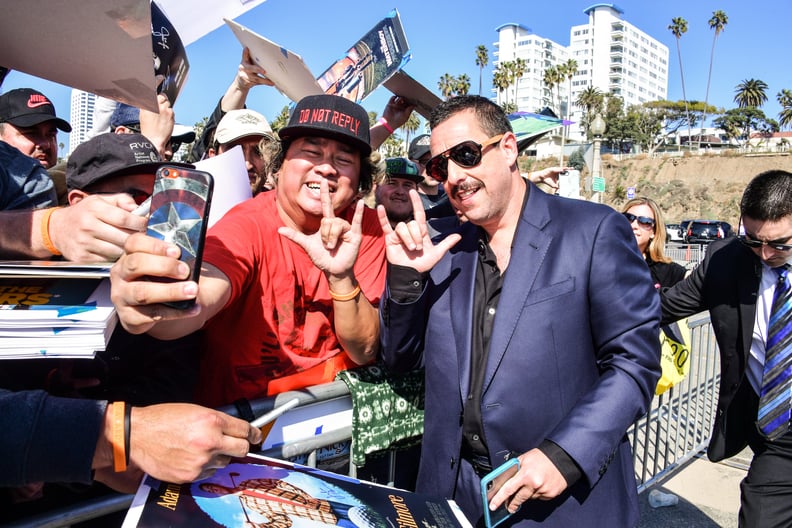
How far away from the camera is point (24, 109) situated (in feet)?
12.0

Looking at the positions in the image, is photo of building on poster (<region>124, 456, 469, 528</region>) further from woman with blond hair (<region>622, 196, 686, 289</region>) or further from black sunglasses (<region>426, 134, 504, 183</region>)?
woman with blond hair (<region>622, 196, 686, 289</region>)

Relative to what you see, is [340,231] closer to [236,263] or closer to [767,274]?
[236,263]

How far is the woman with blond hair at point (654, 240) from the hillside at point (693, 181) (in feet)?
184

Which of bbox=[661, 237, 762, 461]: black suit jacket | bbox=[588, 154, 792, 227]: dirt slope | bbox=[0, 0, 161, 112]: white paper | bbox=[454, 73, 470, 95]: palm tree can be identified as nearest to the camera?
bbox=[0, 0, 161, 112]: white paper

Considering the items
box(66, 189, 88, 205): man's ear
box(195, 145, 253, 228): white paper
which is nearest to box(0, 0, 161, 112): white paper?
box(66, 189, 88, 205): man's ear

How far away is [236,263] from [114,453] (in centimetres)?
82

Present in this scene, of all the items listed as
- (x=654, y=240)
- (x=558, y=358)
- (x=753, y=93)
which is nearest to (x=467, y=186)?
(x=558, y=358)

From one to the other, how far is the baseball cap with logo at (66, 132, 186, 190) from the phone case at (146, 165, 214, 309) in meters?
0.88

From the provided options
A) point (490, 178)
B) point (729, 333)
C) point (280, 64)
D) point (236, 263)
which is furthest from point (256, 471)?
point (729, 333)

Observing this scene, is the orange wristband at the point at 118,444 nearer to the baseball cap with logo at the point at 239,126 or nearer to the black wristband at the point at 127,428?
the black wristband at the point at 127,428

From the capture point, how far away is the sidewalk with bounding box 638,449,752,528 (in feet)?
14.2

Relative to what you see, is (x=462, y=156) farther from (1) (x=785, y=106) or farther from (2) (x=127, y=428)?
(1) (x=785, y=106)

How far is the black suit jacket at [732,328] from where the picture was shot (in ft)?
11.3

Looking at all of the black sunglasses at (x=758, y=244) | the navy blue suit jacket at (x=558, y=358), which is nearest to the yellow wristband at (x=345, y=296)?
the navy blue suit jacket at (x=558, y=358)
